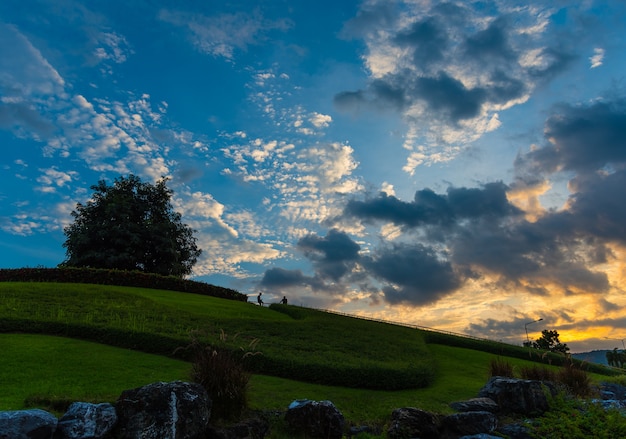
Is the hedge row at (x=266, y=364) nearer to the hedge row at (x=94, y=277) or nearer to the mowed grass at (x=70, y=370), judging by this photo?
the mowed grass at (x=70, y=370)

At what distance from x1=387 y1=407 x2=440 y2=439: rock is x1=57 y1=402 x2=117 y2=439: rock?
5.87 meters

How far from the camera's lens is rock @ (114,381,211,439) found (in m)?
7.67

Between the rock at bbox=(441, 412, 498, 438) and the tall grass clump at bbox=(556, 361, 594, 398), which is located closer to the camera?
the rock at bbox=(441, 412, 498, 438)

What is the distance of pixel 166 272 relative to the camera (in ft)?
144

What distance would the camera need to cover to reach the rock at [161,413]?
7.67 metres

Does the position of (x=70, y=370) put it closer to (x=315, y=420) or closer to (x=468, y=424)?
(x=315, y=420)

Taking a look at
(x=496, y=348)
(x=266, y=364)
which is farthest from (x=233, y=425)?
(x=496, y=348)

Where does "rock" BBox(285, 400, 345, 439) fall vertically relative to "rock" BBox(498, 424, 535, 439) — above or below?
above

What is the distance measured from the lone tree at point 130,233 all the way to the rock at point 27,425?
1421 inches

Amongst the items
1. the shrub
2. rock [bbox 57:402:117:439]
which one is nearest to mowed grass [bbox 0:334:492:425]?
the shrub

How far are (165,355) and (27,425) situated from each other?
8868 mm

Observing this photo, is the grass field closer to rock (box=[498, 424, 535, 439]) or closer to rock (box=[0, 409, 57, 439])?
rock (box=[498, 424, 535, 439])

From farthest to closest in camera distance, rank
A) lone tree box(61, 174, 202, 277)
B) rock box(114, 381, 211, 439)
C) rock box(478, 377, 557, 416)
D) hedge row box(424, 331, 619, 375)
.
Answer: lone tree box(61, 174, 202, 277), hedge row box(424, 331, 619, 375), rock box(478, 377, 557, 416), rock box(114, 381, 211, 439)

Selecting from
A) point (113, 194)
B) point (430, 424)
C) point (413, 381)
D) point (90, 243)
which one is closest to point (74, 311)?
point (413, 381)
